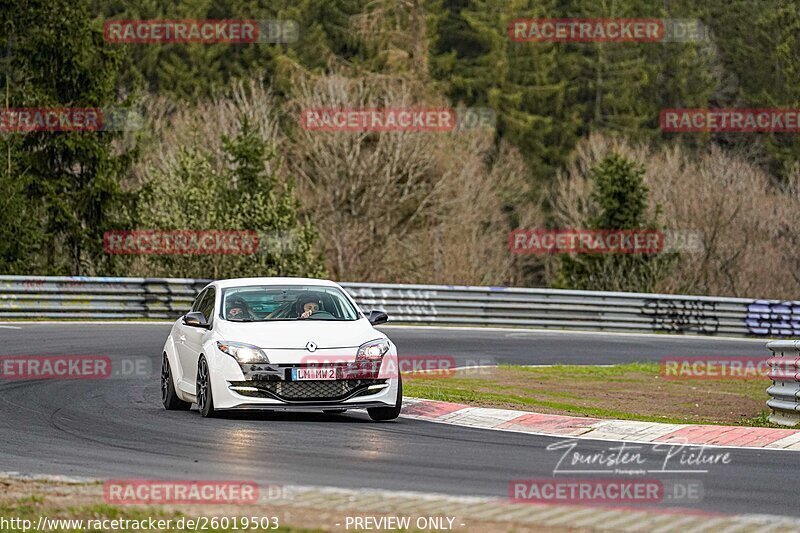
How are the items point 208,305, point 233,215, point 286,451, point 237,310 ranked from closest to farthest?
point 286,451, point 237,310, point 208,305, point 233,215

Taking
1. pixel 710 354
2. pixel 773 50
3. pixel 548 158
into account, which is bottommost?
pixel 710 354

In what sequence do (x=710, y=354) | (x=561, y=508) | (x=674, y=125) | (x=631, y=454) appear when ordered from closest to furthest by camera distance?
(x=561, y=508) → (x=631, y=454) → (x=710, y=354) → (x=674, y=125)

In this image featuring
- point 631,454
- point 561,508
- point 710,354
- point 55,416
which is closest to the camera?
point 561,508

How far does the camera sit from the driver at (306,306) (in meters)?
14.7

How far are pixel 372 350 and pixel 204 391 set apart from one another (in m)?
1.74

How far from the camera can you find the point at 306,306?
48.7 ft

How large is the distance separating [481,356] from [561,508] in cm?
1568

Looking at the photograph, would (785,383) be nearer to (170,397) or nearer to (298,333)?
(298,333)

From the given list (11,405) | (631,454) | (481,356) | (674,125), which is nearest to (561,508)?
(631,454)

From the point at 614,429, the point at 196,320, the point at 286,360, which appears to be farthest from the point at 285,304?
the point at 614,429

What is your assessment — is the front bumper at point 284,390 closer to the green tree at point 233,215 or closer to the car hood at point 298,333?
the car hood at point 298,333

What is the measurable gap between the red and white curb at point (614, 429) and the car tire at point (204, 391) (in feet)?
7.05

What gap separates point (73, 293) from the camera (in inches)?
1186

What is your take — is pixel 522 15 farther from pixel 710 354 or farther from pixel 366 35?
pixel 710 354
